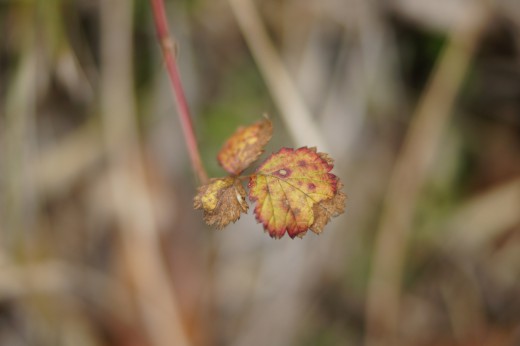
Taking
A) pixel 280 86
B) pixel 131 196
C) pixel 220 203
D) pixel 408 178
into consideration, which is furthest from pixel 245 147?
pixel 408 178

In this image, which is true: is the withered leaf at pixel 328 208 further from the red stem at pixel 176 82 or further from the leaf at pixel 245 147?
the red stem at pixel 176 82

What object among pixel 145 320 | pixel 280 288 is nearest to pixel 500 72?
pixel 280 288

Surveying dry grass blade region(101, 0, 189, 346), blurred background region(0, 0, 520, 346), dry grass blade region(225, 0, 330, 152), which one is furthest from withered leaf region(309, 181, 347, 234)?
dry grass blade region(101, 0, 189, 346)

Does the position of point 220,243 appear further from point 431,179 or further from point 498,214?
point 498,214

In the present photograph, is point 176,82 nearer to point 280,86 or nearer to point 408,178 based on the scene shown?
point 280,86

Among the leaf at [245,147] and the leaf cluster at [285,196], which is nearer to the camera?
the leaf cluster at [285,196]

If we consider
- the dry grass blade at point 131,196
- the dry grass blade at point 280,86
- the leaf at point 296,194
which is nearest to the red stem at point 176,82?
the leaf at point 296,194
